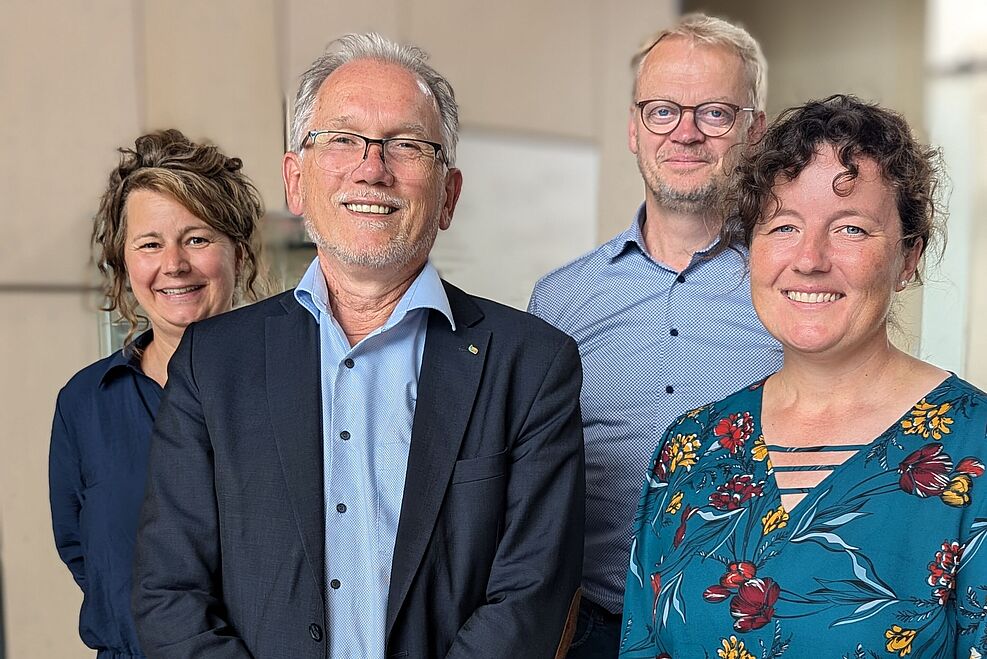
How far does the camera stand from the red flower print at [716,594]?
1.75 metres

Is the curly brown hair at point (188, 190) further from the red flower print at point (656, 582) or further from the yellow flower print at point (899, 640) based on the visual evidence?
the yellow flower print at point (899, 640)

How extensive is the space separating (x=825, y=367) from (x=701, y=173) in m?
0.77

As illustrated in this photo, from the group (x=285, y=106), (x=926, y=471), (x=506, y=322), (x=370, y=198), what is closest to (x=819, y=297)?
(x=926, y=471)

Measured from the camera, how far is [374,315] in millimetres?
2068

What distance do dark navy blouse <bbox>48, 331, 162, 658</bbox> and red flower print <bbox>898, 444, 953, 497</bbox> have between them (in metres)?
1.54

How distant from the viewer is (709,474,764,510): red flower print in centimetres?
180

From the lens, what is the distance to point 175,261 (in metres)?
2.48

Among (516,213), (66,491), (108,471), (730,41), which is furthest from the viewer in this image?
(516,213)

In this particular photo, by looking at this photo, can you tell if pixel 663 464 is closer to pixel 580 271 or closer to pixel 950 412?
pixel 950 412

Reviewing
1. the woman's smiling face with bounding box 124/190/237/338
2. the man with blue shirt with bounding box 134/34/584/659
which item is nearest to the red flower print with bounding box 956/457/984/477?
the man with blue shirt with bounding box 134/34/584/659

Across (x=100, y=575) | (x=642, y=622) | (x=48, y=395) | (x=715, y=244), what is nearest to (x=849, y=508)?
(x=642, y=622)

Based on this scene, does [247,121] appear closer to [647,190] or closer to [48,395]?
[48,395]

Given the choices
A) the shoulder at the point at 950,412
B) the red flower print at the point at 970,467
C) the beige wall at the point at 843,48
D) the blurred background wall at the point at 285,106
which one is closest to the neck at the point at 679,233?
the shoulder at the point at 950,412

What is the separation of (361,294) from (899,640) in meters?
1.06
